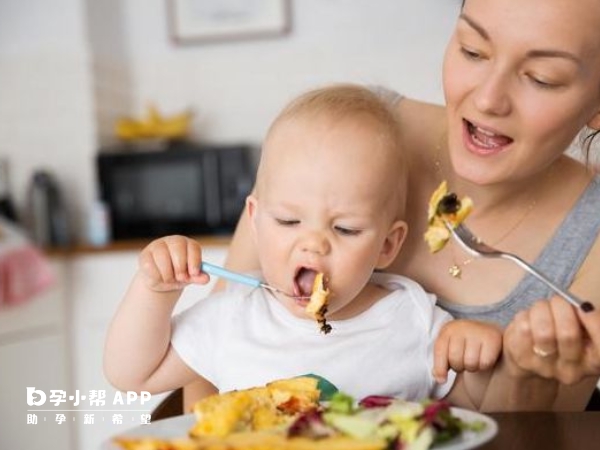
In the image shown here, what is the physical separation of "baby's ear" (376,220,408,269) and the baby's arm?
234 millimetres

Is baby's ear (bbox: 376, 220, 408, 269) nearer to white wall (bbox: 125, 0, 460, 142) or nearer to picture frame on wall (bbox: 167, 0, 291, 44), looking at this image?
white wall (bbox: 125, 0, 460, 142)

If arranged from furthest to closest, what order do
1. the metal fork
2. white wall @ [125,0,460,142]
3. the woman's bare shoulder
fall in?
white wall @ [125,0,460,142] → the woman's bare shoulder → the metal fork

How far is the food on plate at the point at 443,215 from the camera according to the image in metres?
0.86

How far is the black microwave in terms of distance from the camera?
2.80 m

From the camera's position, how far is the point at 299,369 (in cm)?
99

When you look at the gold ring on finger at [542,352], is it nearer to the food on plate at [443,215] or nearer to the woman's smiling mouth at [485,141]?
the food on plate at [443,215]

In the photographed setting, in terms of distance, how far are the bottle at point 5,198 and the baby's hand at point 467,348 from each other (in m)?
2.21

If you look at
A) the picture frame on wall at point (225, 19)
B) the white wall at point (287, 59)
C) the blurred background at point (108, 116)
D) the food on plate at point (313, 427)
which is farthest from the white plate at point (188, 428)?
the picture frame on wall at point (225, 19)

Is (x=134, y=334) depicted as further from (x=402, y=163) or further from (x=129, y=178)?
(x=129, y=178)

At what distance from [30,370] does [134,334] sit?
1775mm

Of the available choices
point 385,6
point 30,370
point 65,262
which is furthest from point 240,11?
point 30,370

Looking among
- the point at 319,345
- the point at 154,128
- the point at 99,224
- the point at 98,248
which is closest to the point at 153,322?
the point at 319,345

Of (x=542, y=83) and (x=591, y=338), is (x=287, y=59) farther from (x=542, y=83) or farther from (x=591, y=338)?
(x=591, y=338)

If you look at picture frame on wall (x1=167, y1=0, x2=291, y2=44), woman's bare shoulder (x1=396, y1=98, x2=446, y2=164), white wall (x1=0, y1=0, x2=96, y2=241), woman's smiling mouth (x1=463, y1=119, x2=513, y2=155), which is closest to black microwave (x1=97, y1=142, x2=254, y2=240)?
white wall (x1=0, y1=0, x2=96, y2=241)
